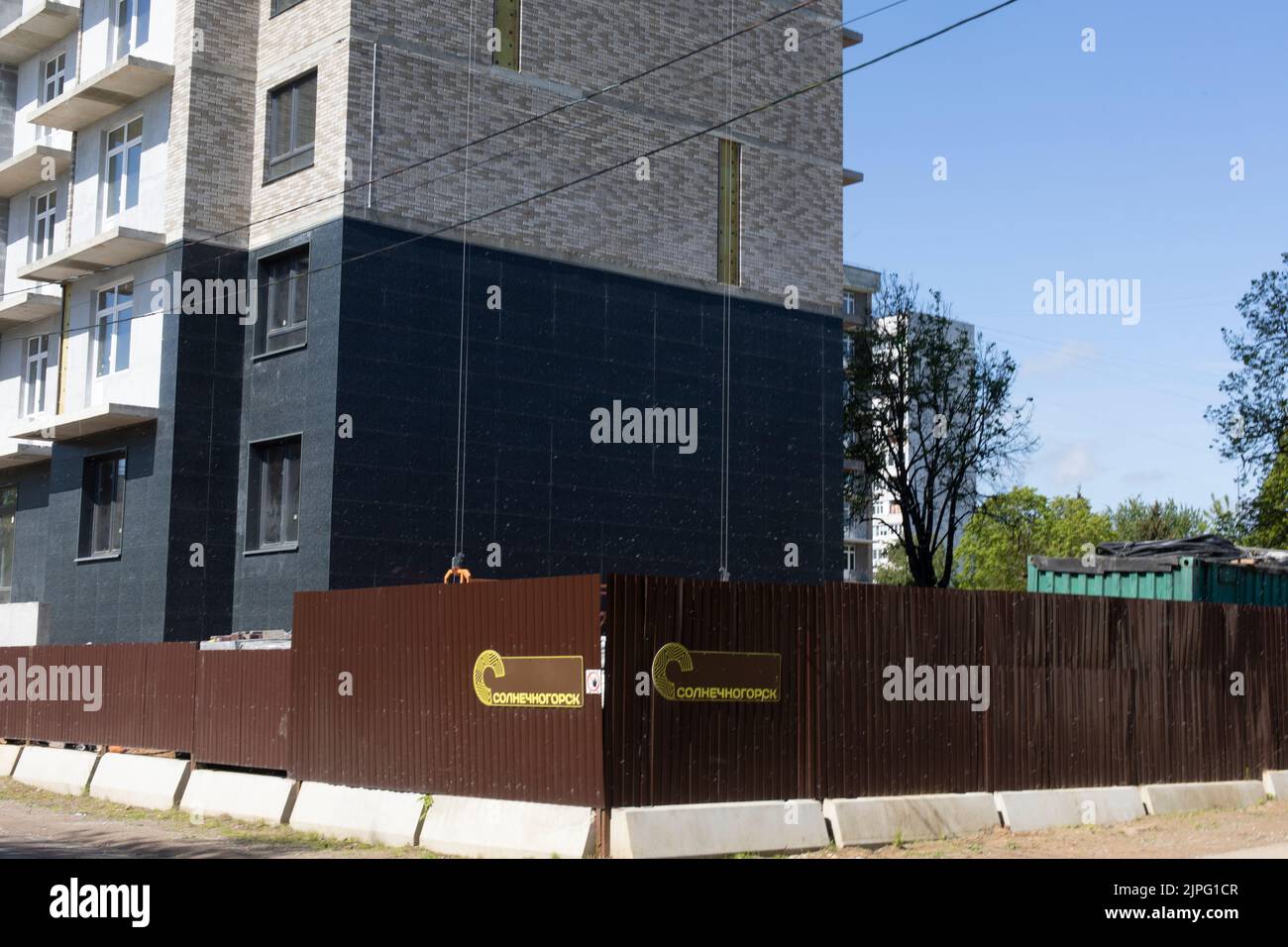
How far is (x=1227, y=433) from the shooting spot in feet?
158

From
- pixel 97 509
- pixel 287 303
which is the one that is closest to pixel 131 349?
pixel 97 509

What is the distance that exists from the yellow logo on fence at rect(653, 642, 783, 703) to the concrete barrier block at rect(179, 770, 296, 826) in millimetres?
6141

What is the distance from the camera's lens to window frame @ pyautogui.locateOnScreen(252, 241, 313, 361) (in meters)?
26.7

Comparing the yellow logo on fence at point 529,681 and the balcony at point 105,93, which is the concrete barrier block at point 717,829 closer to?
the yellow logo on fence at point 529,681

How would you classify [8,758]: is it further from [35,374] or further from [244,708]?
[35,374]

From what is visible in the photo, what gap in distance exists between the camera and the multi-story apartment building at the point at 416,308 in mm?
26375

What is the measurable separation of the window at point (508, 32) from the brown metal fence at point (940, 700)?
52.0 ft

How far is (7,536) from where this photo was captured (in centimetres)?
3516

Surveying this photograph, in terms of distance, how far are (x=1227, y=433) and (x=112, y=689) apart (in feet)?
122

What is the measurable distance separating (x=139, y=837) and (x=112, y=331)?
14846mm
